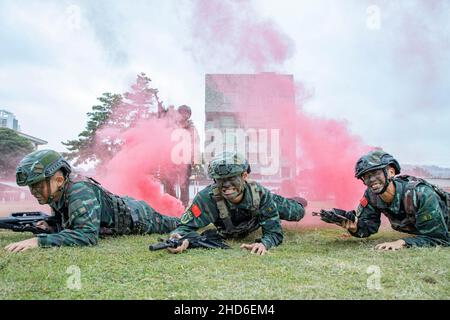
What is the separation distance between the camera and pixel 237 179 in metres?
6.48

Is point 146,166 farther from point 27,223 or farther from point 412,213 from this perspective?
point 412,213

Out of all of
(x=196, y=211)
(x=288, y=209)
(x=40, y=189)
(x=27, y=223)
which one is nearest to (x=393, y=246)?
(x=288, y=209)

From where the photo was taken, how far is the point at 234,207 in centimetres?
701

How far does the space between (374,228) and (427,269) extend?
2356 millimetres

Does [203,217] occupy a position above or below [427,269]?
→ above

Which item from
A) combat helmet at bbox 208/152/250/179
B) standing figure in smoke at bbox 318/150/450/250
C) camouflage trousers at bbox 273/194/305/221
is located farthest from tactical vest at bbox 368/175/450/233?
combat helmet at bbox 208/152/250/179

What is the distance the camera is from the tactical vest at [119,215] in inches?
293

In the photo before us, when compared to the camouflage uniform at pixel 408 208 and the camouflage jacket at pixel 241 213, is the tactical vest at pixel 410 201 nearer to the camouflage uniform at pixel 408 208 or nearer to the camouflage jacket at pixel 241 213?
the camouflage uniform at pixel 408 208

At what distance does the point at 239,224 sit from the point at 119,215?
223 cm

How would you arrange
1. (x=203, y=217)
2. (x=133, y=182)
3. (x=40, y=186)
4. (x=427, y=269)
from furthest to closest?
(x=133, y=182), (x=203, y=217), (x=40, y=186), (x=427, y=269)

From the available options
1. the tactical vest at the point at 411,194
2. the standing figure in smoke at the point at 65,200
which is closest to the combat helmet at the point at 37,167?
the standing figure in smoke at the point at 65,200
